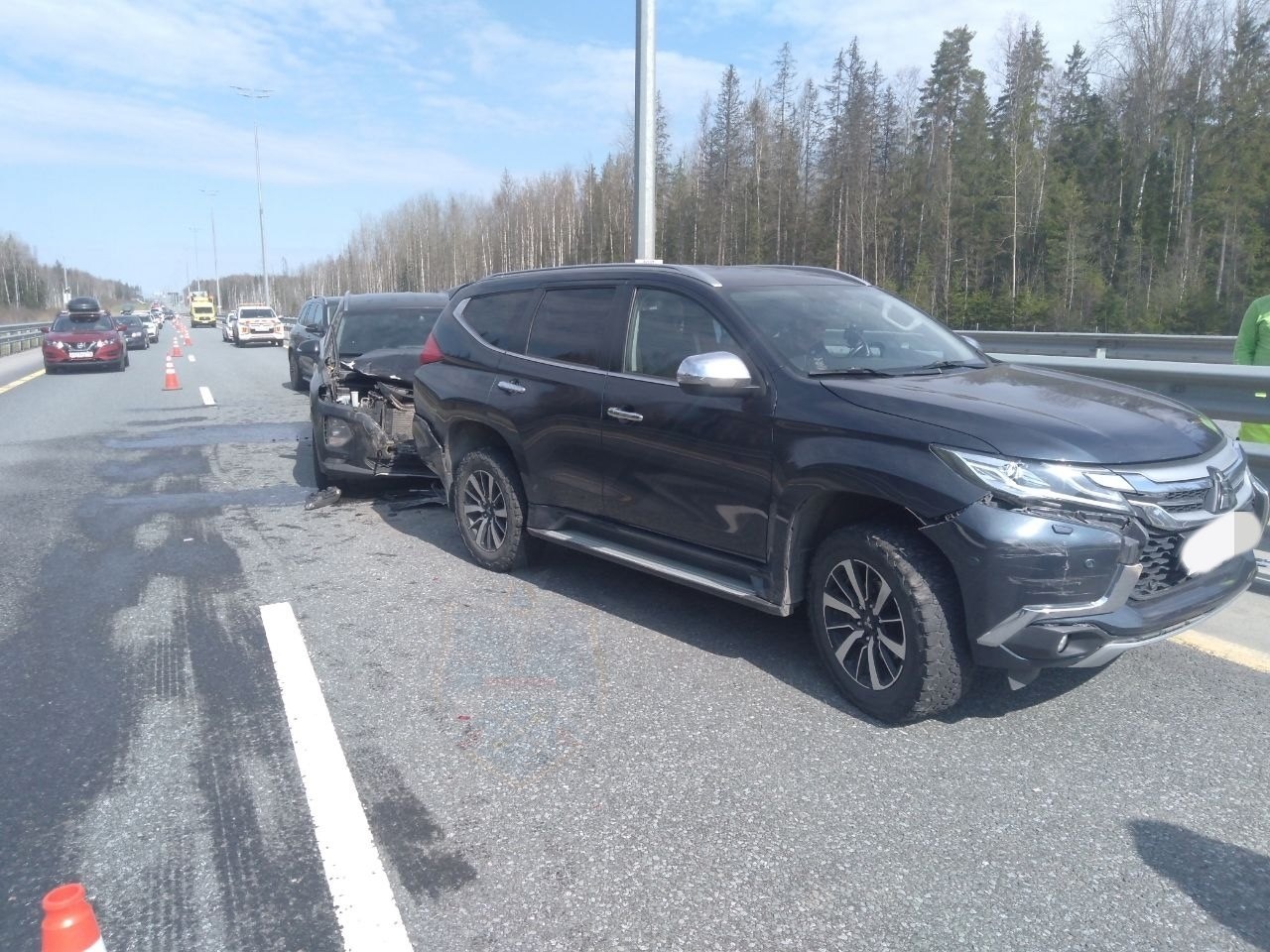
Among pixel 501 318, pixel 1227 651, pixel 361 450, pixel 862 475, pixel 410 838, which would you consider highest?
pixel 501 318

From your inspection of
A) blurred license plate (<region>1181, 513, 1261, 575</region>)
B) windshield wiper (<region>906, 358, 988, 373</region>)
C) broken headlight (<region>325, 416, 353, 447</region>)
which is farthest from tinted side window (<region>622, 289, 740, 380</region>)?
broken headlight (<region>325, 416, 353, 447</region>)

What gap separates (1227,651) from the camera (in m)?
4.69

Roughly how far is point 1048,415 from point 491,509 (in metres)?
3.55

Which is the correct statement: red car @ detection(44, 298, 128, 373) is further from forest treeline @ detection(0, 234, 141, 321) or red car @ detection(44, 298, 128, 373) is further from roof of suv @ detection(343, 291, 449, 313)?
forest treeline @ detection(0, 234, 141, 321)

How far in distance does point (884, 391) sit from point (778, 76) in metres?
61.1

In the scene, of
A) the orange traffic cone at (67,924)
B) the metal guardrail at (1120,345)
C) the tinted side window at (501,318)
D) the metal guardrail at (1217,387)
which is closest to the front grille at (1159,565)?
the metal guardrail at (1217,387)

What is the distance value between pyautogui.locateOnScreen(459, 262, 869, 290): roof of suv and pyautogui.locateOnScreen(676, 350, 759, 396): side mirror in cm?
64

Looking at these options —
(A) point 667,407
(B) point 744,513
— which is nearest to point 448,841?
(B) point 744,513

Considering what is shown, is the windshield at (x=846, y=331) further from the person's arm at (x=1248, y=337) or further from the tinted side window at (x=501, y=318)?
the person's arm at (x=1248, y=337)

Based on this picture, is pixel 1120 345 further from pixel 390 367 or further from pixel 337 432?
pixel 337 432

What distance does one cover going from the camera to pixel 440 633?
5.16 metres

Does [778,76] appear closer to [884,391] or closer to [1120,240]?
[1120,240]

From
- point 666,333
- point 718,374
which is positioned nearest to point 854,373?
point 718,374

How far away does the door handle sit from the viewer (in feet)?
16.3
